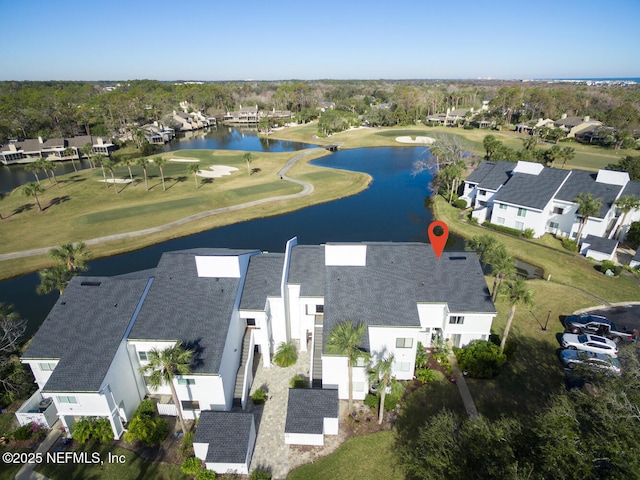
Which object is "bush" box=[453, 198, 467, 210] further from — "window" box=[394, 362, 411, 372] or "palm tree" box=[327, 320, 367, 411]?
"palm tree" box=[327, 320, 367, 411]

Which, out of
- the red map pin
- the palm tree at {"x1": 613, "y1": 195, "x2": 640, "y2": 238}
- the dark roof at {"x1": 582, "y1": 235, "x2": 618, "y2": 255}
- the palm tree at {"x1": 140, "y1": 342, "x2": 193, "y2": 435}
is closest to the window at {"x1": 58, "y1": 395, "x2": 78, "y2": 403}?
the palm tree at {"x1": 140, "y1": 342, "x2": 193, "y2": 435}

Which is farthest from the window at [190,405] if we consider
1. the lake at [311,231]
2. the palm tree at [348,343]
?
the lake at [311,231]

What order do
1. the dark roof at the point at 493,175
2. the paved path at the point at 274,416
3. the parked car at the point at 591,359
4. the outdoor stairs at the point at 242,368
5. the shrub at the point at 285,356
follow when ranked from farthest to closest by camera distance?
the dark roof at the point at 493,175
the shrub at the point at 285,356
the outdoor stairs at the point at 242,368
the parked car at the point at 591,359
the paved path at the point at 274,416

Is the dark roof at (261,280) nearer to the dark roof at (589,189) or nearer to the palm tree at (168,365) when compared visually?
the palm tree at (168,365)

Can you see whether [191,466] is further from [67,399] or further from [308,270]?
[308,270]

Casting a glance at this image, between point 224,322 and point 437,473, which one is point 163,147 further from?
point 437,473

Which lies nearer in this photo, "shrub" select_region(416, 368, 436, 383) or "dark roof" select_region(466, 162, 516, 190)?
"shrub" select_region(416, 368, 436, 383)
